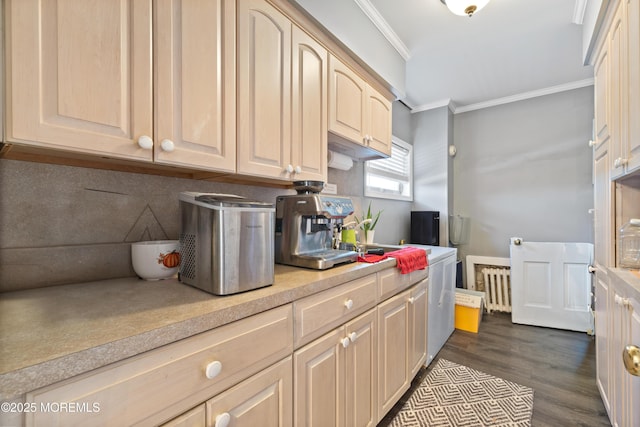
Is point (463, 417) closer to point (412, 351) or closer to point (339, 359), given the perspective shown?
point (412, 351)

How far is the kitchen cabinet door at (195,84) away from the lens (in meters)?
0.92

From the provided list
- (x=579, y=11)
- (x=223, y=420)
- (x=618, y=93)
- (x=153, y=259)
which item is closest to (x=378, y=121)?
(x=618, y=93)

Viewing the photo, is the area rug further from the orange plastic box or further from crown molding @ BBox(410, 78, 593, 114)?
crown molding @ BBox(410, 78, 593, 114)

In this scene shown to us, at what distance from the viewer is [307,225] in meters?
1.37

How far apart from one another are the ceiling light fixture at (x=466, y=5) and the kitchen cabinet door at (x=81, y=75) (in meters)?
1.73

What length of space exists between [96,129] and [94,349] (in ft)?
2.02

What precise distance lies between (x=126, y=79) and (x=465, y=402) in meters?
2.44

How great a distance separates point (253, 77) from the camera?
1196 mm

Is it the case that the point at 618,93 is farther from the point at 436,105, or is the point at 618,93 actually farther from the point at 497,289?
the point at 497,289

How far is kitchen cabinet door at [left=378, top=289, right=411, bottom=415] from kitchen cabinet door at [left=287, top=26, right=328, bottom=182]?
2.81 ft

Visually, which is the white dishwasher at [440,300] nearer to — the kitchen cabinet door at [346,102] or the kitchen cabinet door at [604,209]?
the kitchen cabinet door at [604,209]

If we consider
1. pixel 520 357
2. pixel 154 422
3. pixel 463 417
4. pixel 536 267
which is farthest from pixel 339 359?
pixel 536 267

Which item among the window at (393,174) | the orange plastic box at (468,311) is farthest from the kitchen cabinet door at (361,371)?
the orange plastic box at (468,311)

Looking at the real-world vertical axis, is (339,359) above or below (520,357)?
above
